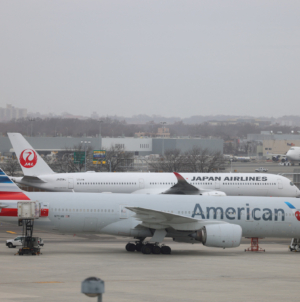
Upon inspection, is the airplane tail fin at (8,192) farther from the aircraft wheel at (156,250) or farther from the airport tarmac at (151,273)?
the aircraft wheel at (156,250)

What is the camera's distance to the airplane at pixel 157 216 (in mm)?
25641

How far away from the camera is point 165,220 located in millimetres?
25781

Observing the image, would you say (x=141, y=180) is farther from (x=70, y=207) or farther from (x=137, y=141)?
(x=137, y=141)

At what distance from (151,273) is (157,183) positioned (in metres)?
23.4

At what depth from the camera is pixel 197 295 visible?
1617 cm

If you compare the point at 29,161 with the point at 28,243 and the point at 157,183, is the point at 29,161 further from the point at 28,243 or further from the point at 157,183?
the point at 28,243

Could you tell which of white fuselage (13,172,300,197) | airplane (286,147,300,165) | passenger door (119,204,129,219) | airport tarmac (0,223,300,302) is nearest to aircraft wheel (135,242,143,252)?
airport tarmac (0,223,300,302)

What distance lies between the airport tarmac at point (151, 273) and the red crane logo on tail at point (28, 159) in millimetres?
15654

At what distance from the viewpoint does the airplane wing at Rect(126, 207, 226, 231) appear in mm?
25250

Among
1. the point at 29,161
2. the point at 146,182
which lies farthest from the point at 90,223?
the point at 29,161

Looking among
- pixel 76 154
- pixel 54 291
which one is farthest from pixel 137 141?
pixel 54 291

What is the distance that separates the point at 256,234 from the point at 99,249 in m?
8.78

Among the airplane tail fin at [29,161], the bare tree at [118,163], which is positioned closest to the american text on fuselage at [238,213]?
the airplane tail fin at [29,161]

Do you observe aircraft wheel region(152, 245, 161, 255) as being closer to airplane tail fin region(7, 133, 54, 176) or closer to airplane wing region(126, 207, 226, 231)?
airplane wing region(126, 207, 226, 231)
